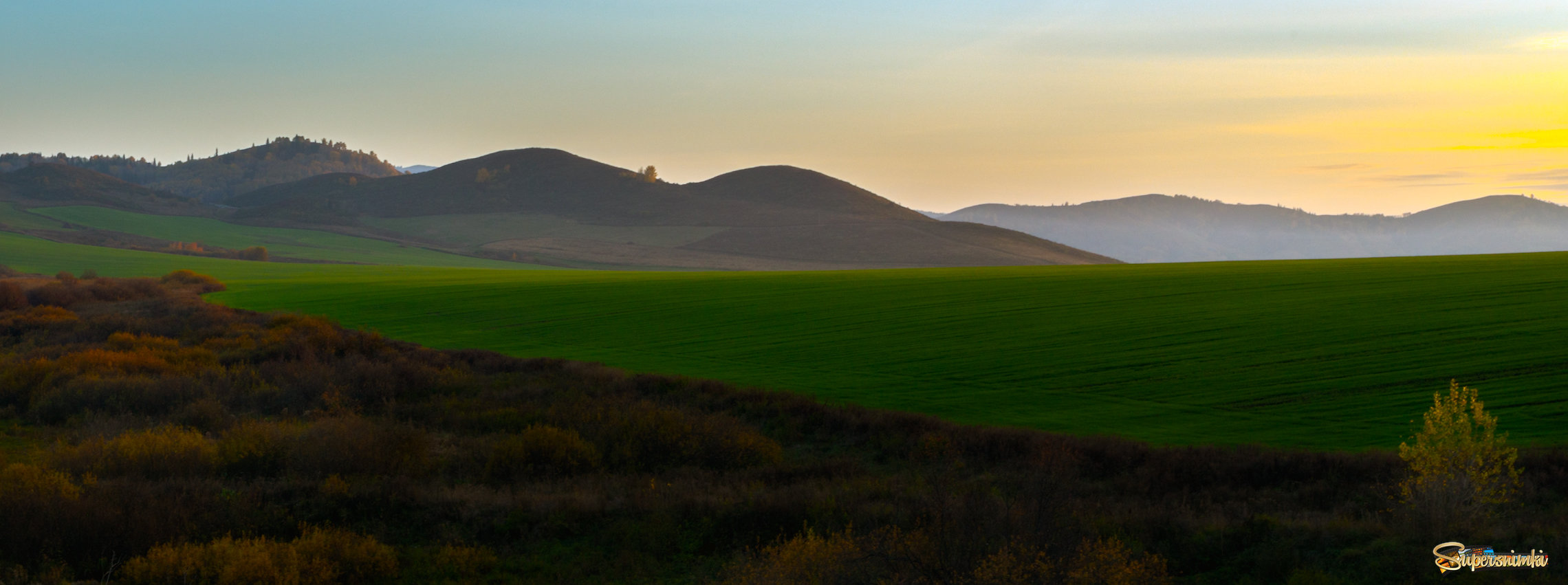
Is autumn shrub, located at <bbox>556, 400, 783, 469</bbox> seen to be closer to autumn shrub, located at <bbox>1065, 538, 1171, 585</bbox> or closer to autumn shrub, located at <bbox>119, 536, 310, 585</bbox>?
autumn shrub, located at <bbox>119, 536, 310, 585</bbox>

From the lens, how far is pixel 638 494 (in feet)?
39.4

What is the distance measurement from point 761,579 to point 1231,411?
1356 centimetres

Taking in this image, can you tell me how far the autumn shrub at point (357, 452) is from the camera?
13234 millimetres

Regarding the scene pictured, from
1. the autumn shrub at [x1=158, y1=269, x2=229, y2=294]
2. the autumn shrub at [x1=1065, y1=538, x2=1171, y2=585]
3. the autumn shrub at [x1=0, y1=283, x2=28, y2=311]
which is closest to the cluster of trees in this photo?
the autumn shrub at [x1=158, y1=269, x2=229, y2=294]

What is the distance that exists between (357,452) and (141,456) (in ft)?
9.80

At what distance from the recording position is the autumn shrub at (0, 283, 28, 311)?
4372 cm

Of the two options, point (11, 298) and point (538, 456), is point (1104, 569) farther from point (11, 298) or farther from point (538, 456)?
point (11, 298)

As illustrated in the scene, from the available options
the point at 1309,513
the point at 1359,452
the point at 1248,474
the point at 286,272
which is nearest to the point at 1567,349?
the point at 1359,452

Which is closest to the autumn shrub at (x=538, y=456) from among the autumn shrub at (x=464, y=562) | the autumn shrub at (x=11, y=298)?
the autumn shrub at (x=464, y=562)

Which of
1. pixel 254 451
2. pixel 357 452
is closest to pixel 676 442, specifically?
pixel 357 452

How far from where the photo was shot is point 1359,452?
1342 centimetres

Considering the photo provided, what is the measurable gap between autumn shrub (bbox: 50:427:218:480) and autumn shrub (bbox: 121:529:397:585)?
4.07 metres

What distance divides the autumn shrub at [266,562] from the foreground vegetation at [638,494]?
3 centimetres

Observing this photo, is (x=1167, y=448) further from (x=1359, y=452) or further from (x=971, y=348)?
(x=971, y=348)
